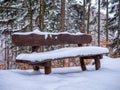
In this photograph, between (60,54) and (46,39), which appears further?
(46,39)

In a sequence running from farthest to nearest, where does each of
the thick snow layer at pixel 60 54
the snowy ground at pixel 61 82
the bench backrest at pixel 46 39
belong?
the bench backrest at pixel 46 39, the thick snow layer at pixel 60 54, the snowy ground at pixel 61 82

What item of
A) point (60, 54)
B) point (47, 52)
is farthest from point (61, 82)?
point (47, 52)

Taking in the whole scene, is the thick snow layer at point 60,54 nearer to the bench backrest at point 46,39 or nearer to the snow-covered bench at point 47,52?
the snow-covered bench at point 47,52

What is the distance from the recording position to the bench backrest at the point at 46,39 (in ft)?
26.1

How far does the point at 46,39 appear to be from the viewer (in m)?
8.32

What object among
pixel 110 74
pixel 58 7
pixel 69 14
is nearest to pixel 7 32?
pixel 58 7

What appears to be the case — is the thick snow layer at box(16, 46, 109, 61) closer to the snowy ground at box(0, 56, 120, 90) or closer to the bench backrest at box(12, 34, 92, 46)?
the bench backrest at box(12, 34, 92, 46)

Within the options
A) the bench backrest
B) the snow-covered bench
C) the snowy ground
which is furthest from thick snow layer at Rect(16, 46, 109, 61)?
the snowy ground

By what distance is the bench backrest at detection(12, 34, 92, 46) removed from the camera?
795 cm

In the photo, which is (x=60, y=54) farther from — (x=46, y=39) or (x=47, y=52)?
(x=46, y=39)

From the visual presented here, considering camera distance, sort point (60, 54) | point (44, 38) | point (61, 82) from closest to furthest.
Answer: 1. point (61, 82)
2. point (60, 54)
3. point (44, 38)

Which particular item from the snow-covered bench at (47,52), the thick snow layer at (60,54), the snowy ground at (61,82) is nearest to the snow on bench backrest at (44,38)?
the snow-covered bench at (47,52)

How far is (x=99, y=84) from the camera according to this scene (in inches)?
256

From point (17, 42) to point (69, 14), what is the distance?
2006 centimetres
